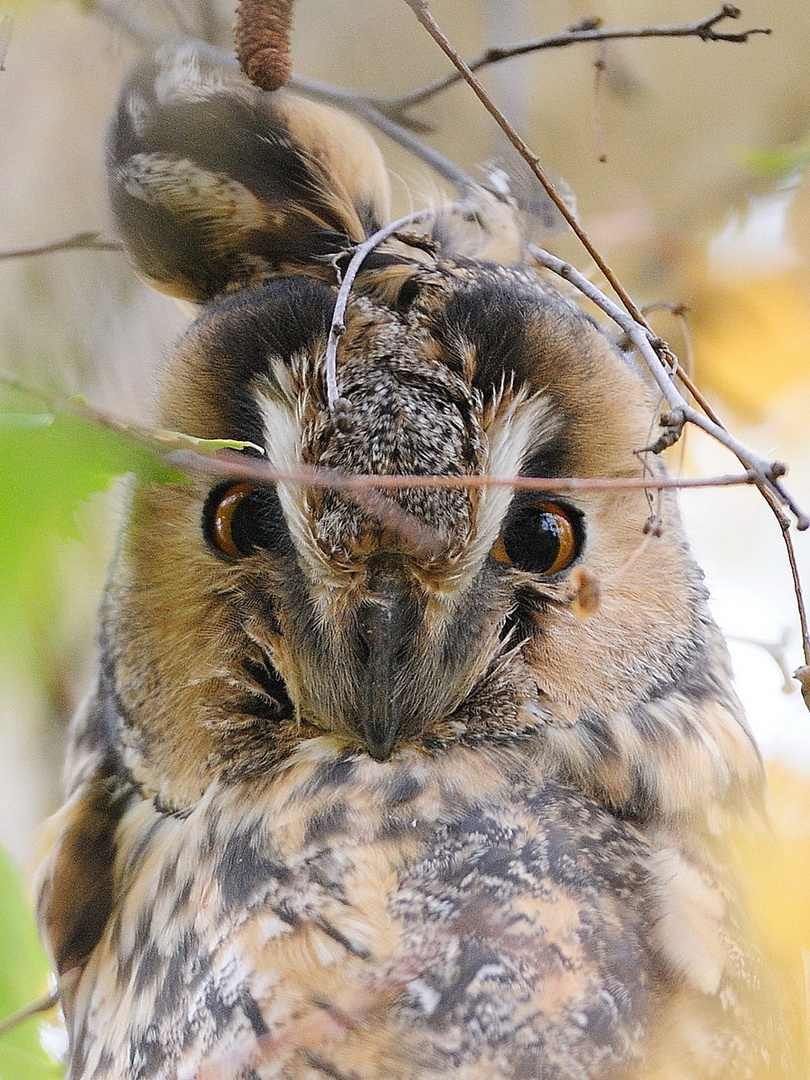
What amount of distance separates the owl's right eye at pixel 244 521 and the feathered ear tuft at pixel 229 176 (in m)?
0.26

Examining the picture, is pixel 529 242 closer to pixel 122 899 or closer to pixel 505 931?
pixel 505 931

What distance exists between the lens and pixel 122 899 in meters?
1.34

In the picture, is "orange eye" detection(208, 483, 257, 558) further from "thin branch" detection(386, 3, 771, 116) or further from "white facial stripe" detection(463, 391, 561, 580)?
"thin branch" detection(386, 3, 771, 116)

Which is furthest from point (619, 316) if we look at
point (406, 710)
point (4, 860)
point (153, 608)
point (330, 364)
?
point (4, 860)

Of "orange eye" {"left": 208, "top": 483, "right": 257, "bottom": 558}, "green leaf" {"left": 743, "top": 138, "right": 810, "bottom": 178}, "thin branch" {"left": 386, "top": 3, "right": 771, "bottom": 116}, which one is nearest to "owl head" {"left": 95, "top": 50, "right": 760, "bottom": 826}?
"orange eye" {"left": 208, "top": 483, "right": 257, "bottom": 558}

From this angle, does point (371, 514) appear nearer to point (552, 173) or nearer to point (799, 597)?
point (799, 597)

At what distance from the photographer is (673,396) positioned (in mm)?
952

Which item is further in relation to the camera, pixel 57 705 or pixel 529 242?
pixel 57 705

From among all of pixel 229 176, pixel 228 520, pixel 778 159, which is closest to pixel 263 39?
pixel 229 176

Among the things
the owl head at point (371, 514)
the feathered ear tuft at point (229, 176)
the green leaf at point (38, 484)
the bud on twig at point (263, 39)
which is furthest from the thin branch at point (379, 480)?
the bud on twig at point (263, 39)

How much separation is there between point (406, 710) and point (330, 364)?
346mm

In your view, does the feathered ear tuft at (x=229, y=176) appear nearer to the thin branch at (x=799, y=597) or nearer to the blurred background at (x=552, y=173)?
the blurred background at (x=552, y=173)

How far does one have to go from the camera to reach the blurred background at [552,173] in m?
1.35

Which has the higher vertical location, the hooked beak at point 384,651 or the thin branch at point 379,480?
the thin branch at point 379,480
